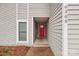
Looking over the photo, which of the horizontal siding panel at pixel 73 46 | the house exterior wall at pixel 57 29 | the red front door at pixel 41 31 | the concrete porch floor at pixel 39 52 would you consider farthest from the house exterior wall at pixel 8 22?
the red front door at pixel 41 31

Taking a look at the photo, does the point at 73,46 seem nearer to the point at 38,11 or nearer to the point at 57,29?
the point at 57,29

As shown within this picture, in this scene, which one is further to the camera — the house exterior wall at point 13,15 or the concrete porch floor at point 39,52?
the house exterior wall at point 13,15

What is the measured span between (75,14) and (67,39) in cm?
48

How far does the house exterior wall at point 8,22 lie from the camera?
7.00 meters

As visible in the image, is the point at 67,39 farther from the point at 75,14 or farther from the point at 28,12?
the point at 28,12

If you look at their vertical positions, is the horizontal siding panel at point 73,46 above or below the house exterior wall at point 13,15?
below

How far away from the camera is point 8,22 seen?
7.06 m

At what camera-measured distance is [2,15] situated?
7012 millimetres

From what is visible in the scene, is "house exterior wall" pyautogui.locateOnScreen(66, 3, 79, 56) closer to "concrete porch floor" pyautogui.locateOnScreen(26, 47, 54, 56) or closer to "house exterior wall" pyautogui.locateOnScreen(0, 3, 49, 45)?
"concrete porch floor" pyautogui.locateOnScreen(26, 47, 54, 56)

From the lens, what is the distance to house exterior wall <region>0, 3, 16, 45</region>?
700 cm

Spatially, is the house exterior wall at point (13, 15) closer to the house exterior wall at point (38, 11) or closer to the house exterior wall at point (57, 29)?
the house exterior wall at point (38, 11)

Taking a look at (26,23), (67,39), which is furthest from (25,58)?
(26,23)

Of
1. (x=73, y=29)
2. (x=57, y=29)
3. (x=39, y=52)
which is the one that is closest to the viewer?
(x=73, y=29)

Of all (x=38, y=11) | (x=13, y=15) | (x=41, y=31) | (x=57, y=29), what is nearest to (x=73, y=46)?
(x=57, y=29)
